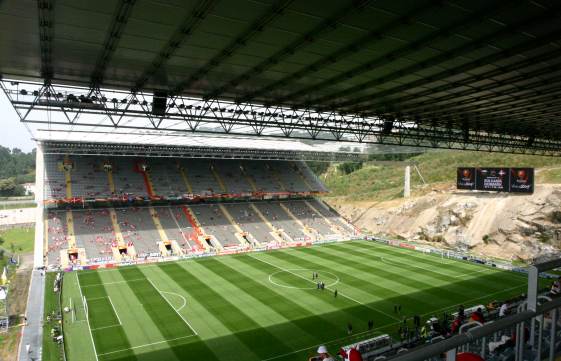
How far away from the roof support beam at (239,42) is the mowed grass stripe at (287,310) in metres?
14.2

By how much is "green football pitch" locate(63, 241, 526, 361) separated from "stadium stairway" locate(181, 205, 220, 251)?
147 inches

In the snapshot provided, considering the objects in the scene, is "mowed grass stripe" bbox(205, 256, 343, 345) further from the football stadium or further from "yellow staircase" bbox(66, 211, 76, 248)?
"yellow staircase" bbox(66, 211, 76, 248)

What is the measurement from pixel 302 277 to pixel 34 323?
18.9 metres

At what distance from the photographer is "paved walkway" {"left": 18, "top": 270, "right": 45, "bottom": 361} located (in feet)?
65.2

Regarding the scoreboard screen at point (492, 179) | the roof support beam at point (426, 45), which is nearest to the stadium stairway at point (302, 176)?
the scoreboard screen at point (492, 179)

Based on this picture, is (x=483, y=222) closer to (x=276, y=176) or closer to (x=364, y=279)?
(x=364, y=279)

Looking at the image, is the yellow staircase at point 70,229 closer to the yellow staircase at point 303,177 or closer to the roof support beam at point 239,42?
the roof support beam at point 239,42

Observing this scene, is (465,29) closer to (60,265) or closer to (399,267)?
(399,267)

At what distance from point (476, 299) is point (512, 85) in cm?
1723

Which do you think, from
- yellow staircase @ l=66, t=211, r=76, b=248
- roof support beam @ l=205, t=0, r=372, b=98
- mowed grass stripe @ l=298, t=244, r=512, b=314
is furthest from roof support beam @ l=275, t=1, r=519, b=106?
yellow staircase @ l=66, t=211, r=76, b=248

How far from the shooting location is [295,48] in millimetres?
12148

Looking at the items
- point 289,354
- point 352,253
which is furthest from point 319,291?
point 352,253

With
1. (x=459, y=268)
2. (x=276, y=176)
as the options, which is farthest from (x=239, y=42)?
(x=276, y=176)

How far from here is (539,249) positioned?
38875 millimetres
